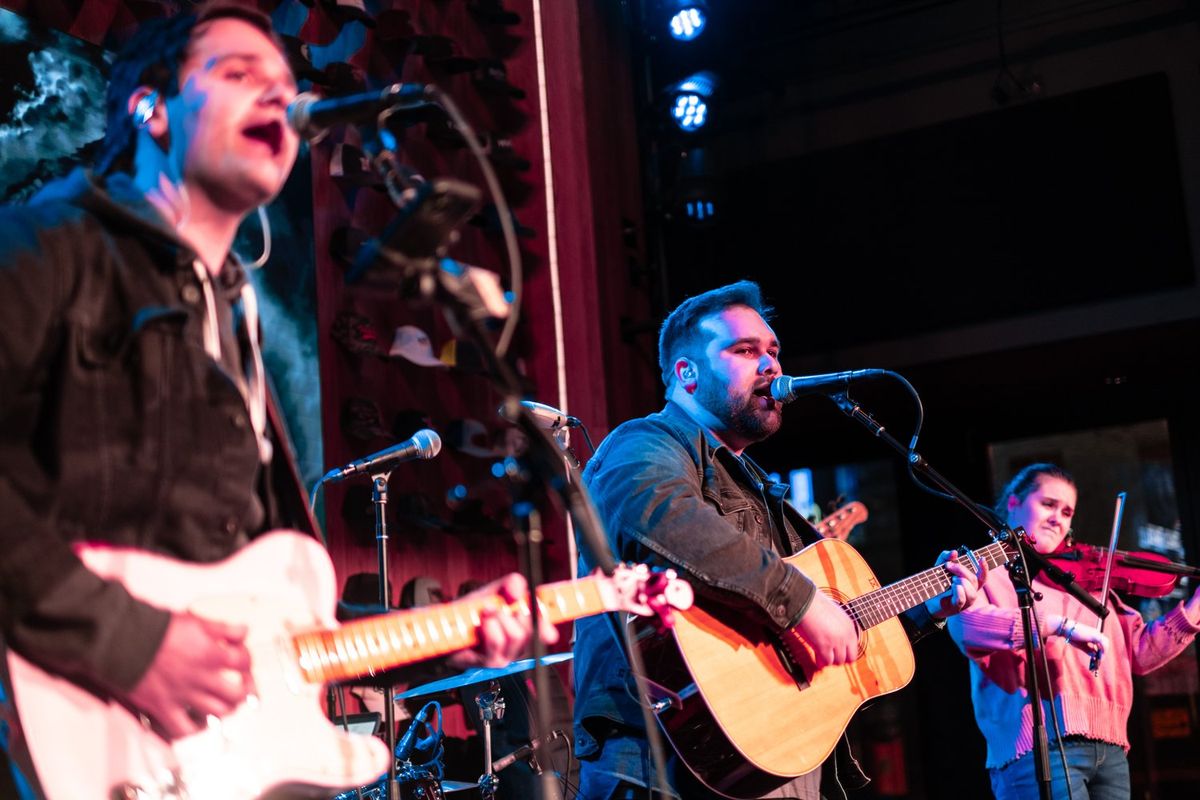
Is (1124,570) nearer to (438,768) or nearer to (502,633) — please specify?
(438,768)

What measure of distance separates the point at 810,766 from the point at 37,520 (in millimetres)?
2149

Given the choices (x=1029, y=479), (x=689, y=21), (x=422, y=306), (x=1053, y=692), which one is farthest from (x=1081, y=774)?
(x=689, y=21)

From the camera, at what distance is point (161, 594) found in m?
1.95

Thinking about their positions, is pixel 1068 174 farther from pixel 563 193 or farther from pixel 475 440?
pixel 475 440

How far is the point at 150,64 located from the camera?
88.7 inches

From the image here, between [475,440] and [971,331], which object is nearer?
[475,440]

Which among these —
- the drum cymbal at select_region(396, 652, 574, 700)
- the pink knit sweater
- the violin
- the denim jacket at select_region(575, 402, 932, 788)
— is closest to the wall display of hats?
the drum cymbal at select_region(396, 652, 574, 700)

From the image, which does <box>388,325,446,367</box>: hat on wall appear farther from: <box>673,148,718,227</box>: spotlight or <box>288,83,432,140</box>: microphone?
<box>288,83,432,140</box>: microphone

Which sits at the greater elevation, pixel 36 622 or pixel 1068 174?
pixel 1068 174

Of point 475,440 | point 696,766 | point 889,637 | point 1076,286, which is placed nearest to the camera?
point 696,766

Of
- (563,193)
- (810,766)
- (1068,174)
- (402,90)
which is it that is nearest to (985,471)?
(1068,174)

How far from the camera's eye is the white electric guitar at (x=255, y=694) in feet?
5.98

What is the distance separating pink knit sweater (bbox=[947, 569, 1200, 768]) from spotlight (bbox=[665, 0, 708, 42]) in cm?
434

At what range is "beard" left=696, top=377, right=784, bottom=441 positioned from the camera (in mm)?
3785
